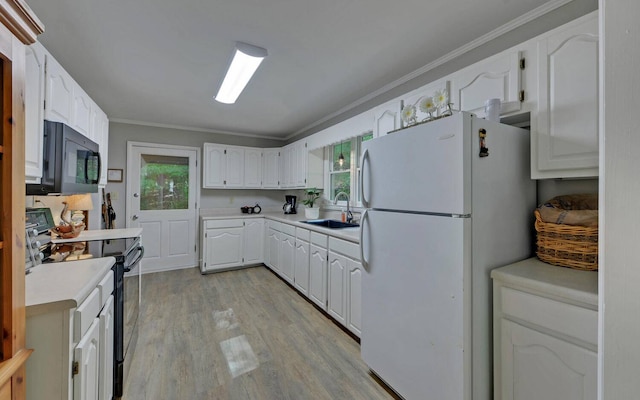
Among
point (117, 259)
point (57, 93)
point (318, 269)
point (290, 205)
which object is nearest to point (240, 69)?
point (57, 93)

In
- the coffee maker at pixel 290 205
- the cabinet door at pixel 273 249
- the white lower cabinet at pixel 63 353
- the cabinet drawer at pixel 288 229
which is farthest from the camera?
the coffee maker at pixel 290 205

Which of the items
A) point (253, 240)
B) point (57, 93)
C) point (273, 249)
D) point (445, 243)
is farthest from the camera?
point (253, 240)

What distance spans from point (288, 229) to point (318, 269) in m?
0.92

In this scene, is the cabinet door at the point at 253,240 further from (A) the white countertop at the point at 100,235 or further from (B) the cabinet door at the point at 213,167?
(A) the white countertop at the point at 100,235

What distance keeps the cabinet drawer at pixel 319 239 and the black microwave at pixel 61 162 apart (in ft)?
6.50

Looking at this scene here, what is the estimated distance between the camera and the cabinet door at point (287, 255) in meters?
3.45

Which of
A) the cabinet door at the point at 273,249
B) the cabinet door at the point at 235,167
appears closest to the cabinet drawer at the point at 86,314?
the cabinet door at the point at 273,249

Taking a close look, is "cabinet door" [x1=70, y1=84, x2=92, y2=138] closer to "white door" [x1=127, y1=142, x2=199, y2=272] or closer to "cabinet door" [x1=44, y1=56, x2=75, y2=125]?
"cabinet door" [x1=44, y1=56, x2=75, y2=125]

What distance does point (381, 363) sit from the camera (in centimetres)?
174

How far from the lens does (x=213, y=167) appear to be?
14.5 feet

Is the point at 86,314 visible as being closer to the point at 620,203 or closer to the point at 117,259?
the point at 117,259

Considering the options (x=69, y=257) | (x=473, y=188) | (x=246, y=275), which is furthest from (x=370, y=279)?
(x=246, y=275)

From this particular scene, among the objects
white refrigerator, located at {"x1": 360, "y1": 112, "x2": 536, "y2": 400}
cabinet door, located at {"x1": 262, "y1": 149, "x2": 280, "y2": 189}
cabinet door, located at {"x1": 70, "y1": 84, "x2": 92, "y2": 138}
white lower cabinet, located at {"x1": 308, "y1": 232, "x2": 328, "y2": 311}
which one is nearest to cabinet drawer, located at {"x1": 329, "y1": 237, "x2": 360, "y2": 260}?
white lower cabinet, located at {"x1": 308, "y1": 232, "x2": 328, "y2": 311}

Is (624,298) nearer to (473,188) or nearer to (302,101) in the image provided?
(473,188)
